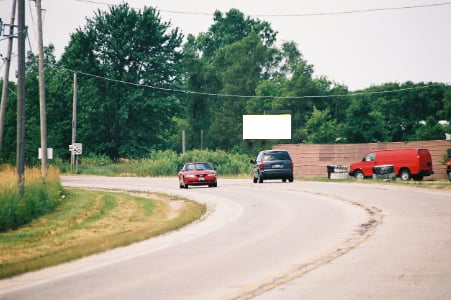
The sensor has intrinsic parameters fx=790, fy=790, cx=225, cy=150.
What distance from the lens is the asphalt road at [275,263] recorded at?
32.9ft

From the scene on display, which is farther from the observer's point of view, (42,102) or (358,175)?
(358,175)

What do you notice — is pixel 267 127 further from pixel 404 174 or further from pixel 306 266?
pixel 306 266

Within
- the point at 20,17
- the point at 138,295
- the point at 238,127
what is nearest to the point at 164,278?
the point at 138,295

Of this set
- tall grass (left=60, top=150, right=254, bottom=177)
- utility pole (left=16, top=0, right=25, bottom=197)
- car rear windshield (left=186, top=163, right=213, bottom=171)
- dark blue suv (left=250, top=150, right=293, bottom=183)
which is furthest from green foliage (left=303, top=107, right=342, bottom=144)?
utility pole (left=16, top=0, right=25, bottom=197)

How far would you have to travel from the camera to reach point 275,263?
12.7m

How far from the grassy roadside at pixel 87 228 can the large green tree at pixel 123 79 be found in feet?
171

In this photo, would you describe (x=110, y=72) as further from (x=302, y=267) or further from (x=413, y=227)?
(x=302, y=267)

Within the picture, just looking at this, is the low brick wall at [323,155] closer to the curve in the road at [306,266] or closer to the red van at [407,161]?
the red van at [407,161]

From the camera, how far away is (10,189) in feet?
84.7

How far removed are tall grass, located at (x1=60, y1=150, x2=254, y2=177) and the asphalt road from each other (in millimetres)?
45566

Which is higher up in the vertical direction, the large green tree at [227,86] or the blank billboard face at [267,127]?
the large green tree at [227,86]

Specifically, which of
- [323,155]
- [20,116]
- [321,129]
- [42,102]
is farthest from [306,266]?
[321,129]

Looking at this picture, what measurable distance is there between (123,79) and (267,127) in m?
17.1

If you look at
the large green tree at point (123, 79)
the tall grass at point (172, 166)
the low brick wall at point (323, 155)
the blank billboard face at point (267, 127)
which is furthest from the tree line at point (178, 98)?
the low brick wall at point (323, 155)
